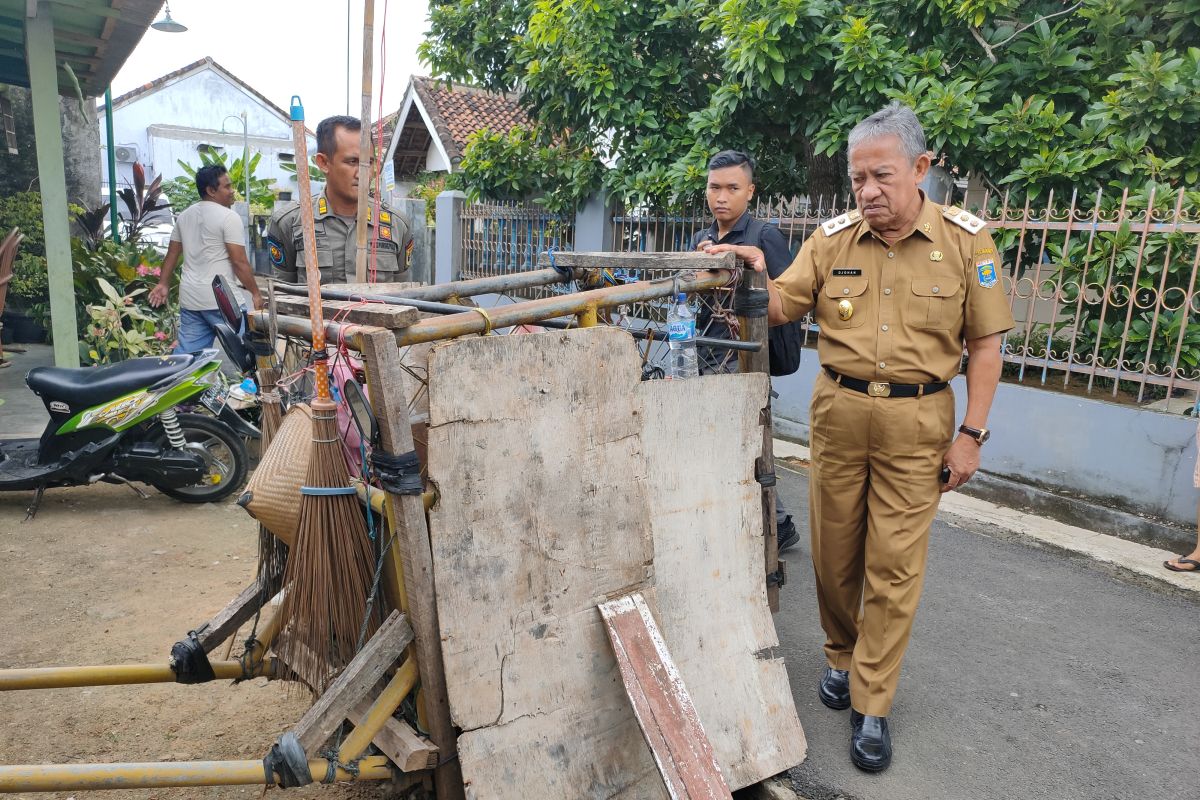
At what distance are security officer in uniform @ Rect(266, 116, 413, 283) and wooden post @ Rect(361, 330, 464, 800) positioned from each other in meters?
1.64

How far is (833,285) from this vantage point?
8.05 ft

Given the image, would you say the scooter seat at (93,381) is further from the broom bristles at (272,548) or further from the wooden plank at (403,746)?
the wooden plank at (403,746)

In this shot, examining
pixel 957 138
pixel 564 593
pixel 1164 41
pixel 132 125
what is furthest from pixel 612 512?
pixel 132 125

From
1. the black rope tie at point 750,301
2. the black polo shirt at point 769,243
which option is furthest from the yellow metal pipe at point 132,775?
the black polo shirt at point 769,243

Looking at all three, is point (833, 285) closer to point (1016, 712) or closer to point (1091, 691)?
point (1016, 712)

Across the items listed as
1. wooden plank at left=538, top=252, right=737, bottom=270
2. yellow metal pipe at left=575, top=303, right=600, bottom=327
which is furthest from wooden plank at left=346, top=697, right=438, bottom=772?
wooden plank at left=538, top=252, right=737, bottom=270

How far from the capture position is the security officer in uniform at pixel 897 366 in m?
2.29

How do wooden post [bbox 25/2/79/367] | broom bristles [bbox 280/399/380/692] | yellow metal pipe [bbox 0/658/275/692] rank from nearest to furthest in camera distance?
1. broom bristles [bbox 280/399/380/692]
2. yellow metal pipe [bbox 0/658/275/692]
3. wooden post [bbox 25/2/79/367]

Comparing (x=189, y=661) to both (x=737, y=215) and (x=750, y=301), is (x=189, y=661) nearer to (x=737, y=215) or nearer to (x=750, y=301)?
(x=750, y=301)

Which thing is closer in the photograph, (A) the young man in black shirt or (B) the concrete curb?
(A) the young man in black shirt

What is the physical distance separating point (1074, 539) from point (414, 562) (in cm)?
383

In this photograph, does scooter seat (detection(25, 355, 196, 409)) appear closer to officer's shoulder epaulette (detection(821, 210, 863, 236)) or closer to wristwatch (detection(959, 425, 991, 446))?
officer's shoulder epaulette (detection(821, 210, 863, 236))

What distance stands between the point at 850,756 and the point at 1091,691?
106cm

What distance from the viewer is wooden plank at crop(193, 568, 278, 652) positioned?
2.17 m
